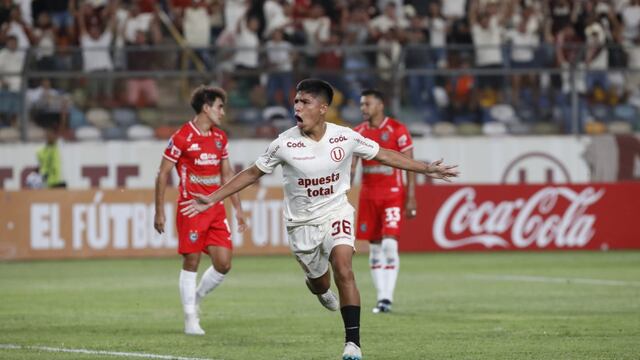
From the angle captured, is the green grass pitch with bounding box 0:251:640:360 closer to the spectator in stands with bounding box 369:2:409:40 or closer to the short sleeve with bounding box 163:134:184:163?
the short sleeve with bounding box 163:134:184:163

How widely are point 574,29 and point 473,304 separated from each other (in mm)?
15058

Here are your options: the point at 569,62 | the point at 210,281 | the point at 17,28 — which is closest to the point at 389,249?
the point at 210,281

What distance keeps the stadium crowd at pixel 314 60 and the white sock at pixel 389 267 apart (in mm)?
11462

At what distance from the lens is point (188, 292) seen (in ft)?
43.7

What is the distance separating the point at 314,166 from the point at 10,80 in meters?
17.4

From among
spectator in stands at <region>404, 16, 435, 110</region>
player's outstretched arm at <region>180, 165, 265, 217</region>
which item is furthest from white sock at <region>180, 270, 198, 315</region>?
spectator in stands at <region>404, 16, 435, 110</region>

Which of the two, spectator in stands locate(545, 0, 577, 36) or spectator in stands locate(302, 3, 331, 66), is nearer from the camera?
spectator in stands locate(302, 3, 331, 66)

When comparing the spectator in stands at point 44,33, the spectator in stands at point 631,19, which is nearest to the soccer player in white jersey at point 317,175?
the spectator in stands at point 44,33

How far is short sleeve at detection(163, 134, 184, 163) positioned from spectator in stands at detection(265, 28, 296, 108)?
13303 mm

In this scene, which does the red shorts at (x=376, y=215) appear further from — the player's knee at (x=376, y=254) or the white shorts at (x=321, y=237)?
the white shorts at (x=321, y=237)

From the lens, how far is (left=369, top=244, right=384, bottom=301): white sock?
15.4 metres

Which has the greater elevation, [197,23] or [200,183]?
[197,23]

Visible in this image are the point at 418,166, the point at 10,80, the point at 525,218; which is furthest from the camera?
the point at 525,218

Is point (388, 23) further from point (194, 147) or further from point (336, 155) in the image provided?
point (336, 155)
